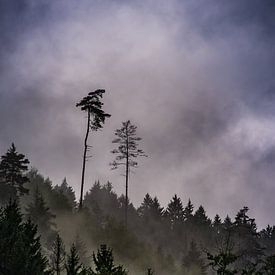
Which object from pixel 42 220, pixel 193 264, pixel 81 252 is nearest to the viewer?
pixel 81 252

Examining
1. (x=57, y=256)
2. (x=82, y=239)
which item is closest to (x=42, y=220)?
(x=82, y=239)

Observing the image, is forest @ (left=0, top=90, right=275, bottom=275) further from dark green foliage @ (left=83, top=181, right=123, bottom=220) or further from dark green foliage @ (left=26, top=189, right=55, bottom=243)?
dark green foliage @ (left=83, top=181, right=123, bottom=220)

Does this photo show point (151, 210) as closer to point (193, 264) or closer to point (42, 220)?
point (193, 264)

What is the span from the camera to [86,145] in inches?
2060

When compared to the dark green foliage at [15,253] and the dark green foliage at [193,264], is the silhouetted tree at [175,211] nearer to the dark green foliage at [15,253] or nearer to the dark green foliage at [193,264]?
the dark green foliage at [193,264]

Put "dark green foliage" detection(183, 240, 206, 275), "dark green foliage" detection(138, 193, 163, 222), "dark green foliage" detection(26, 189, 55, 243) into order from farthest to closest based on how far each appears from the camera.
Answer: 1. "dark green foliage" detection(138, 193, 163, 222)
2. "dark green foliage" detection(183, 240, 206, 275)
3. "dark green foliage" detection(26, 189, 55, 243)

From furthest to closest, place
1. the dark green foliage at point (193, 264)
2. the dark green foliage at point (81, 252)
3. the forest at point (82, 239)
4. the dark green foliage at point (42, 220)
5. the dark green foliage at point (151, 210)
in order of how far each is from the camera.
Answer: the dark green foliage at point (151, 210) → the dark green foliage at point (193, 264) → the dark green foliage at point (42, 220) → the dark green foliage at point (81, 252) → the forest at point (82, 239)

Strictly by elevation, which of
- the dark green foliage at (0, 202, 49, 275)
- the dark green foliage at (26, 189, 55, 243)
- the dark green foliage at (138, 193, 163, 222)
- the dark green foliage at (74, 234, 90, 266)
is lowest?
the dark green foliage at (0, 202, 49, 275)

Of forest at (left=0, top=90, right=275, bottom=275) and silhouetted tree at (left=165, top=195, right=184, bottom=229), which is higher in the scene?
silhouetted tree at (left=165, top=195, right=184, bottom=229)

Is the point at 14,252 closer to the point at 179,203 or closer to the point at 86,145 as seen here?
the point at 86,145

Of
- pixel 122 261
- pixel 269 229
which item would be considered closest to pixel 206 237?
pixel 269 229

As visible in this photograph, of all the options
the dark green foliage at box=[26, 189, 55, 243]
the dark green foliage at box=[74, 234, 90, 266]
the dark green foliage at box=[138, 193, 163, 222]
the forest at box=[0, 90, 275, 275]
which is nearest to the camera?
the forest at box=[0, 90, 275, 275]

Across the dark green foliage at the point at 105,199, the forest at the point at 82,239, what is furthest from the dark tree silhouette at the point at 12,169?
the dark green foliage at the point at 105,199

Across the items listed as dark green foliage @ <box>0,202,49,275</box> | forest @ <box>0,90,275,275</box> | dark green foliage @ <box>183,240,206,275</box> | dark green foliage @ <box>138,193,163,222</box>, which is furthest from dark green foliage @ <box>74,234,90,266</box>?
dark green foliage @ <box>138,193,163,222</box>
